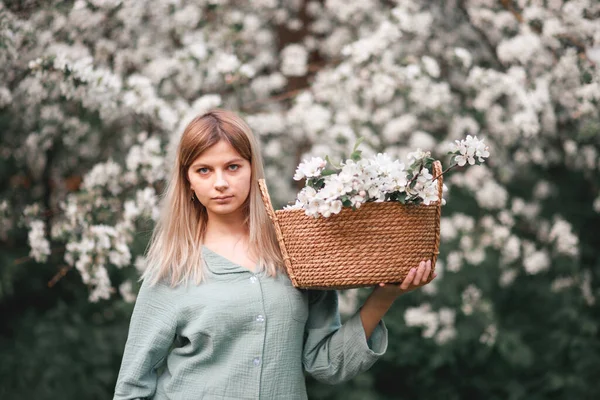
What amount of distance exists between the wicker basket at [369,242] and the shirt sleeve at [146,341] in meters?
0.46

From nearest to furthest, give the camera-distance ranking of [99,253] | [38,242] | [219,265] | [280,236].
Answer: [280,236], [219,265], [99,253], [38,242]

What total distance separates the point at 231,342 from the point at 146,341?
0.25m

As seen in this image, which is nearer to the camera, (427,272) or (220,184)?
(427,272)

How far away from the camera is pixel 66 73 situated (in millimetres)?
3219

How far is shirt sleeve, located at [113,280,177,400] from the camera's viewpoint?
191 cm

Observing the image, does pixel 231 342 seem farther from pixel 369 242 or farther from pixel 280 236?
pixel 369 242

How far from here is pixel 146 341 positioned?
6.33ft

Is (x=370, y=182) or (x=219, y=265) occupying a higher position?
(x=370, y=182)

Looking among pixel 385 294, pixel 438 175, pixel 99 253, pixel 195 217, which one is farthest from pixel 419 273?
pixel 99 253

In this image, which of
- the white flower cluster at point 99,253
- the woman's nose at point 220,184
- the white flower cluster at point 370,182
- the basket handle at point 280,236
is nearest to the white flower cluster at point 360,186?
the white flower cluster at point 370,182

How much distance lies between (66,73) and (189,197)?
149 centimetres

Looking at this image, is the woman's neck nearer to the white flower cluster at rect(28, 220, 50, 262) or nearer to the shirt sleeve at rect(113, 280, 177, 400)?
the shirt sleeve at rect(113, 280, 177, 400)

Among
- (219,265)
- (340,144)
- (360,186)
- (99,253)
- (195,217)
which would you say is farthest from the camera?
(340,144)

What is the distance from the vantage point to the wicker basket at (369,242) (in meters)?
Answer: 1.73
